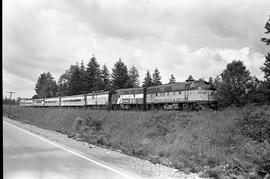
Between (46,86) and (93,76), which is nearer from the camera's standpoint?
(93,76)

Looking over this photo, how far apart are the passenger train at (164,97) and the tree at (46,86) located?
75320mm

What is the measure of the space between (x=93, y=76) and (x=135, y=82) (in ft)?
46.3

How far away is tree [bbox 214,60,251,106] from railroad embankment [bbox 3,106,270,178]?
90.8 ft

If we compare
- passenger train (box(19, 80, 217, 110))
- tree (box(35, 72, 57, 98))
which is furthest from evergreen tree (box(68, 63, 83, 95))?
passenger train (box(19, 80, 217, 110))

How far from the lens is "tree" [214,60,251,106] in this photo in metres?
51.9

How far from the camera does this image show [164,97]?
36.7 meters

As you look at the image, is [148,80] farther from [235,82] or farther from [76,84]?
[235,82]

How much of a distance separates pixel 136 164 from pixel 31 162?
143 inches

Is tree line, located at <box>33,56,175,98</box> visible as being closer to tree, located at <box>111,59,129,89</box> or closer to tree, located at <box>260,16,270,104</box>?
tree, located at <box>111,59,129,89</box>

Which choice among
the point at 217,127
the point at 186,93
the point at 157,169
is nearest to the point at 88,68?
the point at 186,93

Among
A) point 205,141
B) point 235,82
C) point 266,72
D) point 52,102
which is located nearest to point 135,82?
point 52,102

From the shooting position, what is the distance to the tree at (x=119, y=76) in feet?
290

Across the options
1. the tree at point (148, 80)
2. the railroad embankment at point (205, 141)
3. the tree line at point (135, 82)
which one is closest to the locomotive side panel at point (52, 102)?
the tree line at point (135, 82)

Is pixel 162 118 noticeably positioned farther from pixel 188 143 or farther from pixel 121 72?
pixel 121 72
